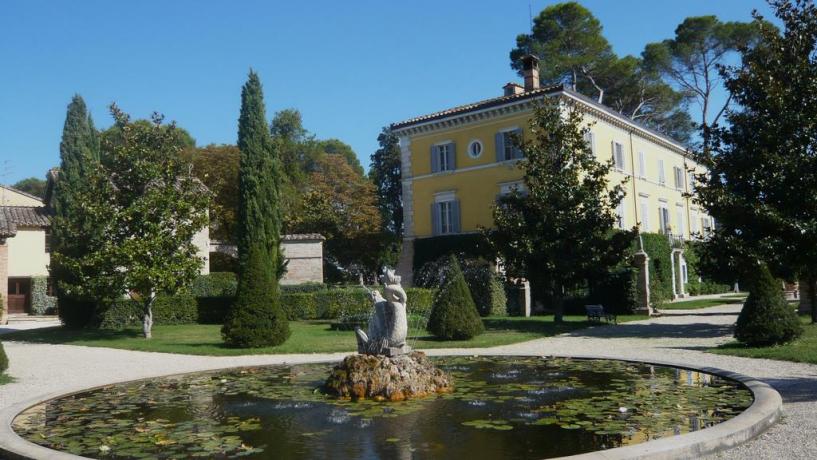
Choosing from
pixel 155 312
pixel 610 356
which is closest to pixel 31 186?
pixel 155 312

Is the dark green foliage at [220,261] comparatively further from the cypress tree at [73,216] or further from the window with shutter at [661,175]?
the window with shutter at [661,175]

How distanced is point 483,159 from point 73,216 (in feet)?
63.4

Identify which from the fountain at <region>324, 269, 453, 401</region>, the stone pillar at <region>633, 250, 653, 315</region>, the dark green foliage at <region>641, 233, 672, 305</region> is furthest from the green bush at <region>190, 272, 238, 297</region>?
the fountain at <region>324, 269, 453, 401</region>

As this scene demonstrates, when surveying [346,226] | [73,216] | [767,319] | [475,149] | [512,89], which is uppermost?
[512,89]

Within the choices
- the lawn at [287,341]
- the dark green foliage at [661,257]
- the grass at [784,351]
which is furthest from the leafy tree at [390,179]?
the grass at [784,351]

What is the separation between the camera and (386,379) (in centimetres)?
895

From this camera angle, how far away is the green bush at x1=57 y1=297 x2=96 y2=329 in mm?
25484

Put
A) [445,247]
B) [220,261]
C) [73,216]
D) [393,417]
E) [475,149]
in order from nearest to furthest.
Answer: [393,417] → [73,216] → [445,247] → [475,149] → [220,261]

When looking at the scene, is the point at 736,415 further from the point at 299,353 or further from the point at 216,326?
the point at 216,326

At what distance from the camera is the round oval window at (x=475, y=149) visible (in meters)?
33.4

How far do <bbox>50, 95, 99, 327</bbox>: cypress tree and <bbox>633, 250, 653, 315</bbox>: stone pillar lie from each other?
2096 centimetres

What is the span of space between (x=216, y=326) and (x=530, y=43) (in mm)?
35936

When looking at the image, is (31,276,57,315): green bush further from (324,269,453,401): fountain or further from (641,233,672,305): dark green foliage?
(324,269,453,401): fountain

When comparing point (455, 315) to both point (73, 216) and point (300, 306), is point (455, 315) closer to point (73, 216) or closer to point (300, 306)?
point (300, 306)
